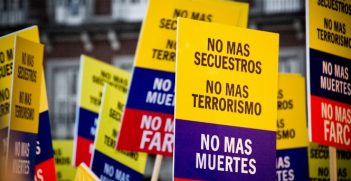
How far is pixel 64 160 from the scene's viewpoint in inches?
561

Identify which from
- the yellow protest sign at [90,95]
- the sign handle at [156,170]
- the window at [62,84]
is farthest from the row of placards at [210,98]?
the window at [62,84]

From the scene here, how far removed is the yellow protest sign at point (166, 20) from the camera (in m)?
11.4

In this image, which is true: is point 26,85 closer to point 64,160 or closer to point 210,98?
point 210,98

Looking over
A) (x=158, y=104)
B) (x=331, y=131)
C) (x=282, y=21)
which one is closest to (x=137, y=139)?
(x=158, y=104)

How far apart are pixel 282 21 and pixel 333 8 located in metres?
21.1

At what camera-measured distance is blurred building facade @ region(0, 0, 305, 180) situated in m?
32.5

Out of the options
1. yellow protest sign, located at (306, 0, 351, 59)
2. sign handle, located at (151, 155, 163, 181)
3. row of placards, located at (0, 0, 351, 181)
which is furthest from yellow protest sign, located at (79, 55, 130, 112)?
yellow protest sign, located at (306, 0, 351, 59)

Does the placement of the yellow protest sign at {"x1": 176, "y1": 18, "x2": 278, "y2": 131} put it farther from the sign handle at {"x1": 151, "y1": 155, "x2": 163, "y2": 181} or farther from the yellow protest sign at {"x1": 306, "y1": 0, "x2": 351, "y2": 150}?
the sign handle at {"x1": 151, "y1": 155, "x2": 163, "y2": 181}

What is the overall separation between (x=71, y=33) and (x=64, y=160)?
1894 cm

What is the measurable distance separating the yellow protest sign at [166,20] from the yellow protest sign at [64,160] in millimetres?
3033

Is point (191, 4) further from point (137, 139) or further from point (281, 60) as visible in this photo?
point (281, 60)

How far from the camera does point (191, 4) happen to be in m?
11.4

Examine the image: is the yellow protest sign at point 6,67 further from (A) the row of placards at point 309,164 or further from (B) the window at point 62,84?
(B) the window at point 62,84

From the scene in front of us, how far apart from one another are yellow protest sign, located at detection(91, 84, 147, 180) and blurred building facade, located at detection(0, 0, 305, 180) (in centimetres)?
1909
